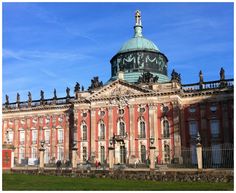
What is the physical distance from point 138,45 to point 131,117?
12.7m

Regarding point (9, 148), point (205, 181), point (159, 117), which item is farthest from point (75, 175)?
point (159, 117)

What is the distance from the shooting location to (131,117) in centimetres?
5181

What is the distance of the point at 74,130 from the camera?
5547cm

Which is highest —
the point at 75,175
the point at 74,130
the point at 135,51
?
the point at 135,51

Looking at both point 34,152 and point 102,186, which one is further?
point 34,152

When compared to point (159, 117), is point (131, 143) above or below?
below

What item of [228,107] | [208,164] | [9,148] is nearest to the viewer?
[9,148]

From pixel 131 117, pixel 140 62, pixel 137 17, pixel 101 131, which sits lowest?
pixel 101 131

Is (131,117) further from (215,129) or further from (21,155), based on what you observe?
(21,155)

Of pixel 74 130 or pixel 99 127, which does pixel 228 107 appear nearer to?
pixel 99 127

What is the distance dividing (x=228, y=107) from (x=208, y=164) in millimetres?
8389

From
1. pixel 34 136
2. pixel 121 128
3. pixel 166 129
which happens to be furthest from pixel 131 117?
pixel 34 136

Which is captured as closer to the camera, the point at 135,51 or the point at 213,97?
the point at 213,97

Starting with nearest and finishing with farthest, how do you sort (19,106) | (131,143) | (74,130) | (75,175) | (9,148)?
(75,175), (9,148), (131,143), (74,130), (19,106)
